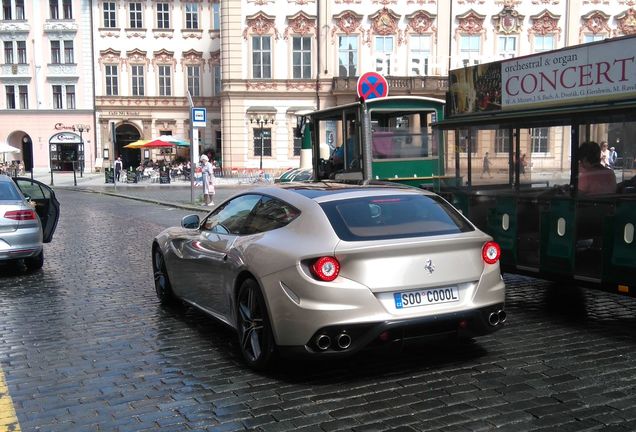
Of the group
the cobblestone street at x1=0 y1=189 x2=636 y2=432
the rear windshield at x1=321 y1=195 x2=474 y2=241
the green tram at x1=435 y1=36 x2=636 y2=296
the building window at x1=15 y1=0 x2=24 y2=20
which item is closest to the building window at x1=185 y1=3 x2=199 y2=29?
the building window at x1=15 y1=0 x2=24 y2=20

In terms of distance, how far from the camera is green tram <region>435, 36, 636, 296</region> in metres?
6.16

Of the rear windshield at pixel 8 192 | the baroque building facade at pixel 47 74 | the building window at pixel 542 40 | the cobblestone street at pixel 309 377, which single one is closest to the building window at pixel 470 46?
the building window at pixel 542 40

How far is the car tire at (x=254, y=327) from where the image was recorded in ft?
16.3

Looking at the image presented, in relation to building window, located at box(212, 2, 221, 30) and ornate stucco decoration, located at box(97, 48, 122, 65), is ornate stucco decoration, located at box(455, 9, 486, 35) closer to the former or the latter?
building window, located at box(212, 2, 221, 30)

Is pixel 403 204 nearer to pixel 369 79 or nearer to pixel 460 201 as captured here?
pixel 460 201

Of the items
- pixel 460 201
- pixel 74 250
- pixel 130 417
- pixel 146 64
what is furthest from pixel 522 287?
pixel 146 64

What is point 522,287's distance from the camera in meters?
8.53

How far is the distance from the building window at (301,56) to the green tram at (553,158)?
119ft

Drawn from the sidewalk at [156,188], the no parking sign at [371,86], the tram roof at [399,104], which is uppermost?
the no parking sign at [371,86]

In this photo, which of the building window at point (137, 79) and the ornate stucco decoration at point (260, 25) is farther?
the building window at point (137, 79)

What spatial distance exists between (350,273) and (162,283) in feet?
11.8

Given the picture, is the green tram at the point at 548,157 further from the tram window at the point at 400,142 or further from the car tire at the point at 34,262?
the car tire at the point at 34,262

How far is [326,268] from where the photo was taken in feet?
15.1

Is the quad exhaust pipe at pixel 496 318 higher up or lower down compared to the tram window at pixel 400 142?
lower down
